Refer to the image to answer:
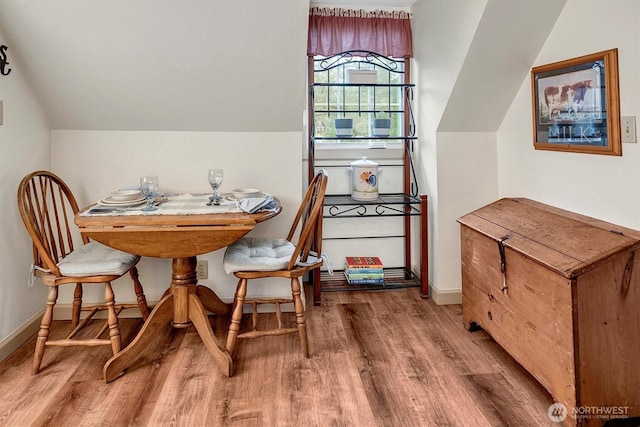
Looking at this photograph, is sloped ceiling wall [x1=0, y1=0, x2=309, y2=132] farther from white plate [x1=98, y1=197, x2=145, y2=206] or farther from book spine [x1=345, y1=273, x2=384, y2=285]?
book spine [x1=345, y1=273, x2=384, y2=285]

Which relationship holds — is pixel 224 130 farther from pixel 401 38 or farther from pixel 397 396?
pixel 397 396

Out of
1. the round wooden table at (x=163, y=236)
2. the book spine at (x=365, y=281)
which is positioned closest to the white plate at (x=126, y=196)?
the round wooden table at (x=163, y=236)

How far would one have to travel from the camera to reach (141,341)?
206 cm

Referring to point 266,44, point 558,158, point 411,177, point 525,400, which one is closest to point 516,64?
point 558,158

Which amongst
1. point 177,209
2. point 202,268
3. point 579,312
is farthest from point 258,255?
point 579,312

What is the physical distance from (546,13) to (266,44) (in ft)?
4.42

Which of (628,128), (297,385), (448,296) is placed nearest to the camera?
(628,128)

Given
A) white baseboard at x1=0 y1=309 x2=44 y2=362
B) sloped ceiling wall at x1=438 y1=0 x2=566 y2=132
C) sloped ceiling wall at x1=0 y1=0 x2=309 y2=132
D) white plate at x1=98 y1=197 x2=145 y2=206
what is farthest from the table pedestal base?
sloped ceiling wall at x1=438 y1=0 x2=566 y2=132

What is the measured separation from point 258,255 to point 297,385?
0.66 meters

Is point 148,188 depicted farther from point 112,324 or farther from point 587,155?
point 587,155

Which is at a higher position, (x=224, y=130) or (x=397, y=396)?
(x=224, y=130)

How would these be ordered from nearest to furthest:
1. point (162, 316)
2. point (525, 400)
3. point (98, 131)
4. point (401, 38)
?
point (525, 400) < point (162, 316) < point (98, 131) < point (401, 38)

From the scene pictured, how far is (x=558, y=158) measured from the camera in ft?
7.18

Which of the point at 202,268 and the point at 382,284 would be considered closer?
the point at 202,268
